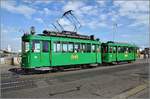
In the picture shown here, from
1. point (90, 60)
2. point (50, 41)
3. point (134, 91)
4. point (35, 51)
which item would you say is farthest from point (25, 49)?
point (134, 91)

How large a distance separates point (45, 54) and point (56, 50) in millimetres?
1369

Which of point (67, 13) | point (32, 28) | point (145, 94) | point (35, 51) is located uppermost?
point (67, 13)

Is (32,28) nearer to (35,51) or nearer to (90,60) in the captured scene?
(35,51)

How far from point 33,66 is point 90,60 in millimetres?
8336

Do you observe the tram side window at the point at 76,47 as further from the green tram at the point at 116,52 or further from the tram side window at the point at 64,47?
the green tram at the point at 116,52

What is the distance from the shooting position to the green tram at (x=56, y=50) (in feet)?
61.6

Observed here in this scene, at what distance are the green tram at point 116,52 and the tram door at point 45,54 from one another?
1250 cm

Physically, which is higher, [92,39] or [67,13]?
[67,13]

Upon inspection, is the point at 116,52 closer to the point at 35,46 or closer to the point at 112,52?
the point at 112,52

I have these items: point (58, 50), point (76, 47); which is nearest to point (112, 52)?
point (76, 47)

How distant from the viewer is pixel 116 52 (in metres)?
32.8

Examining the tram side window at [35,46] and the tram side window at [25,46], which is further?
the tram side window at [25,46]

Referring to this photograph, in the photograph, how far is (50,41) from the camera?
65.0ft

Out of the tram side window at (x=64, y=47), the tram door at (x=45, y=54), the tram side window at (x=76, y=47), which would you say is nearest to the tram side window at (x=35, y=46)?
the tram door at (x=45, y=54)
